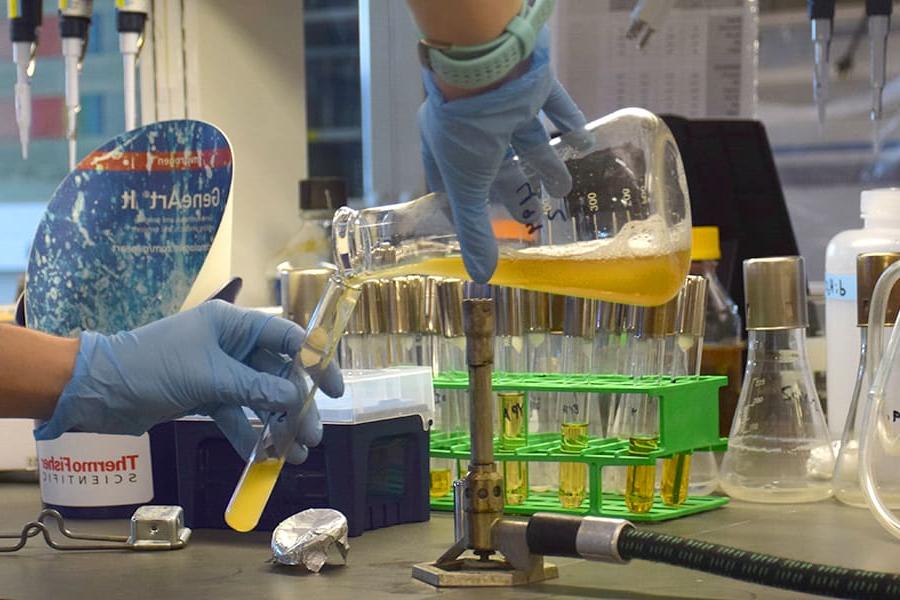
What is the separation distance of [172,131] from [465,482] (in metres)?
0.59

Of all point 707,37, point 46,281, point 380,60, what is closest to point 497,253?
point 46,281

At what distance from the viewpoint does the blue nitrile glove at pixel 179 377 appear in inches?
45.3

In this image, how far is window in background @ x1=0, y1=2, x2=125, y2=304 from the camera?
331cm

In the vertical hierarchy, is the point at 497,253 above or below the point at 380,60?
below

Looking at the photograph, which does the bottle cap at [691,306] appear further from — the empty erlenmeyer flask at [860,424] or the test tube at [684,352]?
the empty erlenmeyer flask at [860,424]

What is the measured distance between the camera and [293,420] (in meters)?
1.14

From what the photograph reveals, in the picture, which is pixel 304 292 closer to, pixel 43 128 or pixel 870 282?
pixel 870 282

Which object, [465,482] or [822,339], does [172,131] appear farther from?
[822,339]

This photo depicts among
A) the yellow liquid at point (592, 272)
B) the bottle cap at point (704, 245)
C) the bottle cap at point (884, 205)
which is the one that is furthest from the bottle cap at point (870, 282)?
the yellow liquid at point (592, 272)

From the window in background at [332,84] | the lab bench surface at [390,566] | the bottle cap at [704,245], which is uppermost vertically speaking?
the window in background at [332,84]

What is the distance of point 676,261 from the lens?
1.08 m

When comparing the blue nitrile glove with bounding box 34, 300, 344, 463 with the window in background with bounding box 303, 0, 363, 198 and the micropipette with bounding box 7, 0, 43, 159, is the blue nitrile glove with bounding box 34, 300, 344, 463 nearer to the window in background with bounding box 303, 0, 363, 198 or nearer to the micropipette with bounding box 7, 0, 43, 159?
the micropipette with bounding box 7, 0, 43, 159

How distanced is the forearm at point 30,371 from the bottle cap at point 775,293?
69 centimetres

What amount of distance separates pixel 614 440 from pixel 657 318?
0.44ft
